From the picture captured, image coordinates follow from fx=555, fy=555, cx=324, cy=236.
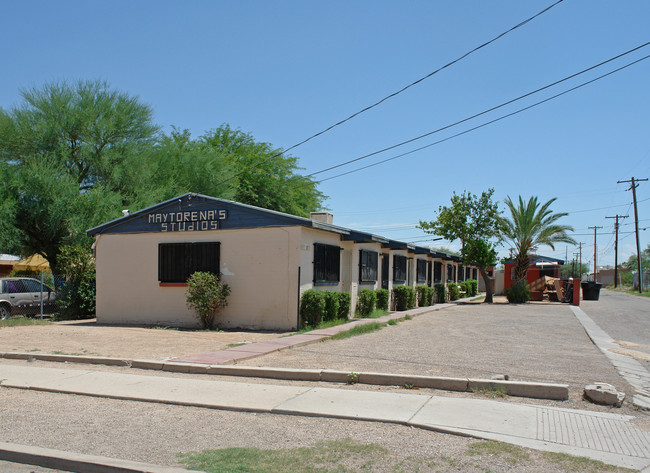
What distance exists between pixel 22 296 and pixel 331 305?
36.4 feet

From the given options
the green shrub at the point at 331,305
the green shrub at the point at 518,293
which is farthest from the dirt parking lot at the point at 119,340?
the green shrub at the point at 518,293

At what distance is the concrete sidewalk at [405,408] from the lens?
545 cm

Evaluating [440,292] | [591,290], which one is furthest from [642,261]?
[440,292]

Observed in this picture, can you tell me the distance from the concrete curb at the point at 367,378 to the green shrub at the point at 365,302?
33.6 feet

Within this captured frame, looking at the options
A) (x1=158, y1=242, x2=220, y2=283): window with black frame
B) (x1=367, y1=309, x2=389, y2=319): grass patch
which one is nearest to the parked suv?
(x1=158, y1=242, x2=220, y2=283): window with black frame

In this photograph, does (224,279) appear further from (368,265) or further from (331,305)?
(368,265)

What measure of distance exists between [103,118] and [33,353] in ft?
63.1

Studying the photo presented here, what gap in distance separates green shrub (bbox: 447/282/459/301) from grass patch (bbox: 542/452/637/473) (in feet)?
96.4

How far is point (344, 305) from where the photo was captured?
17.2 m

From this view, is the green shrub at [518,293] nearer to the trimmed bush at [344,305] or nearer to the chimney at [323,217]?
the chimney at [323,217]

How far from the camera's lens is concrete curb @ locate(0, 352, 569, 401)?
24.1 ft

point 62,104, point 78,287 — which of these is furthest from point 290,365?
point 62,104

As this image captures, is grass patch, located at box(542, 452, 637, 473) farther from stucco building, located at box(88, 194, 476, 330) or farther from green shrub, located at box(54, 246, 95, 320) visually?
green shrub, located at box(54, 246, 95, 320)

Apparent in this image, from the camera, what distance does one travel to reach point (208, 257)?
642 inches
